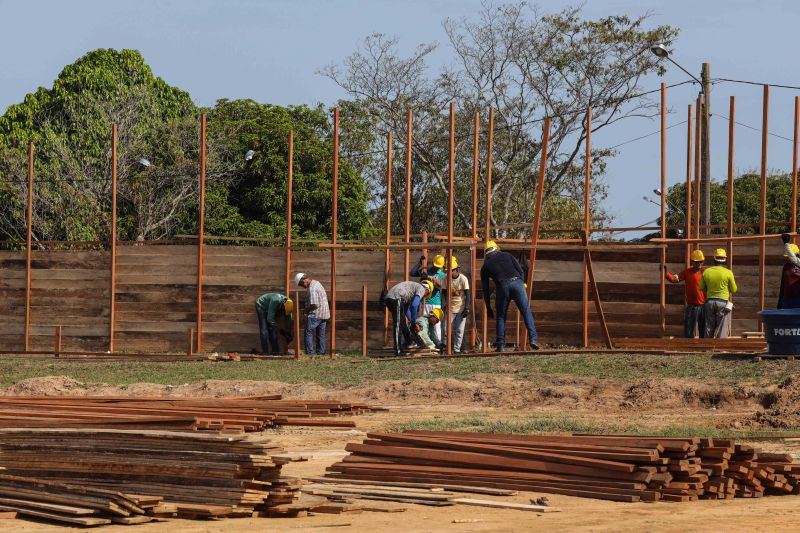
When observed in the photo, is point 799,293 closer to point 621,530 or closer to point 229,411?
point 229,411

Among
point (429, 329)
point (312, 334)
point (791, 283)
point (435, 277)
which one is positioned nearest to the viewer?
point (791, 283)

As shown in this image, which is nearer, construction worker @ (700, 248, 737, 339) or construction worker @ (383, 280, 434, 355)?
construction worker @ (700, 248, 737, 339)

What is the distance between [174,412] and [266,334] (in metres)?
10.5

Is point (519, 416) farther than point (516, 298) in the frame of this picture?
No

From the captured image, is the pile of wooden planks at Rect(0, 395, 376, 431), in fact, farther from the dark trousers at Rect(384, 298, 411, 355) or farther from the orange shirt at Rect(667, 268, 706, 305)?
the orange shirt at Rect(667, 268, 706, 305)

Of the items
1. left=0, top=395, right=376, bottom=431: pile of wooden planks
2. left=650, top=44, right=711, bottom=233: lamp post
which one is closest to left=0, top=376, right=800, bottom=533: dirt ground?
left=0, top=395, right=376, bottom=431: pile of wooden planks

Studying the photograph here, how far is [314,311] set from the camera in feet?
82.5

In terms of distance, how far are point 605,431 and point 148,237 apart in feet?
92.2

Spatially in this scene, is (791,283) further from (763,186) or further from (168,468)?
(168,468)

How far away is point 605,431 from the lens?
14.7m

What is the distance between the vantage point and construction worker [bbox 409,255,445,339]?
2434 cm

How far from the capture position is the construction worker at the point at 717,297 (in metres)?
22.2

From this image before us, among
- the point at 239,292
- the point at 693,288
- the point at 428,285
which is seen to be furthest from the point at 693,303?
the point at 239,292

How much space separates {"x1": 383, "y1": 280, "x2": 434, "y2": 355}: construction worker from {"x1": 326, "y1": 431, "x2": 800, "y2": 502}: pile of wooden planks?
11.3 meters
